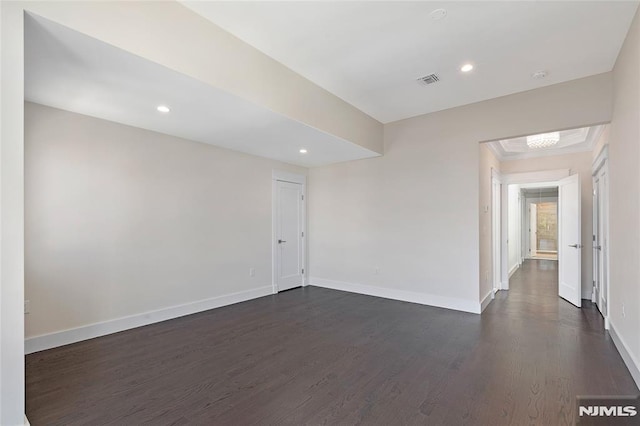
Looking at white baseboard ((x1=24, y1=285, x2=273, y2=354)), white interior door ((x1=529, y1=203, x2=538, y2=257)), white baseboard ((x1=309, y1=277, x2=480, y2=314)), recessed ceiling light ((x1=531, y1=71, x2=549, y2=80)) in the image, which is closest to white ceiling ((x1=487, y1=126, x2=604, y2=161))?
recessed ceiling light ((x1=531, y1=71, x2=549, y2=80))

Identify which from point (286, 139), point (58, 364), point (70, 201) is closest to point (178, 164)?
point (70, 201)

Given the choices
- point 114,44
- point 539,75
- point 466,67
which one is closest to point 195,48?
point 114,44

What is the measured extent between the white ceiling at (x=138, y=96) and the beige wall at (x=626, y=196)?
300 centimetres

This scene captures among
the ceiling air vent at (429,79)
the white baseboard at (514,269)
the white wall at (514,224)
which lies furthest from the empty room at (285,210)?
the white wall at (514,224)

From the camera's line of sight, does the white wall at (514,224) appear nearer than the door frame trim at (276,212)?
No

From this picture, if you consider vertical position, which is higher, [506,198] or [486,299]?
[506,198]

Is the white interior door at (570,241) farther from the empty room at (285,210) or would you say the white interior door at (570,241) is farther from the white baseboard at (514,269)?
the white baseboard at (514,269)

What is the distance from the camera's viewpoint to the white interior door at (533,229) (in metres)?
11.5

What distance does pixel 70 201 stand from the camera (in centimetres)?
330

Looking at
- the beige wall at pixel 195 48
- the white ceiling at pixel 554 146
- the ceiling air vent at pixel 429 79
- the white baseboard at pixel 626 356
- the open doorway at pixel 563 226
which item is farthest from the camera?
the white ceiling at pixel 554 146

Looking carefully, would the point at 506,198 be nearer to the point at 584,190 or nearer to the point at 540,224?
the point at 584,190

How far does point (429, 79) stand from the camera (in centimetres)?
364

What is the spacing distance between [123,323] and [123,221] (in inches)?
50.1

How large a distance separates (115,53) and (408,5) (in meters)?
2.31
